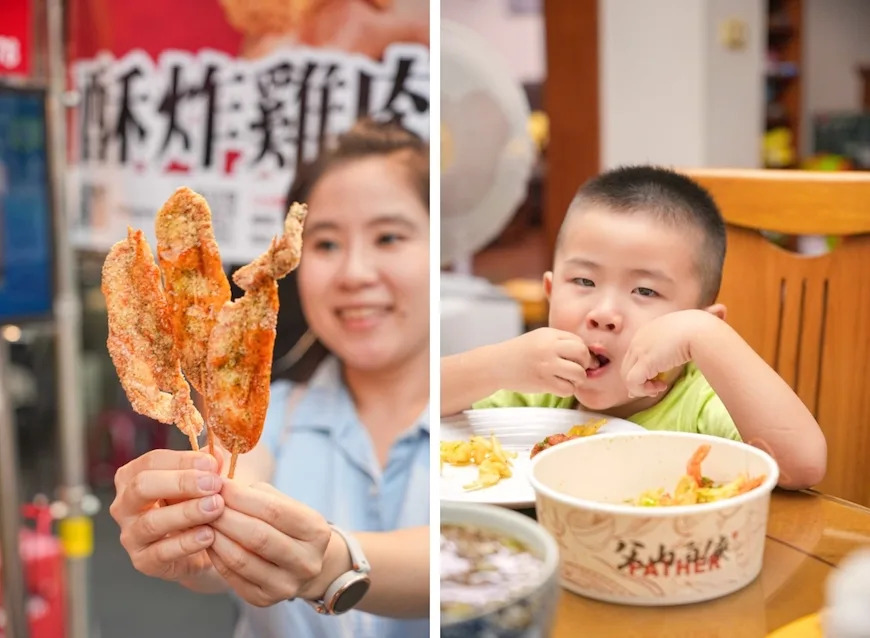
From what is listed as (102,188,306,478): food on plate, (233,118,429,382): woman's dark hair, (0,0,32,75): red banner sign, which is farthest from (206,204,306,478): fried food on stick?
(0,0,32,75): red banner sign

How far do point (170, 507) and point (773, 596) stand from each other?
49 cm

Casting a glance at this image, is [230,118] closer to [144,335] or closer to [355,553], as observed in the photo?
[144,335]

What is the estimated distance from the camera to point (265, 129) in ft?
3.52

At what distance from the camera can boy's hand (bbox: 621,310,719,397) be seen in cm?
75

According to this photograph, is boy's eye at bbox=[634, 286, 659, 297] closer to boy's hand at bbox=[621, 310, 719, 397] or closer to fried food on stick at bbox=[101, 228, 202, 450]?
boy's hand at bbox=[621, 310, 719, 397]

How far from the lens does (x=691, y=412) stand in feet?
2.44

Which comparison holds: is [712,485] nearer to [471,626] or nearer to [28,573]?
[471,626]

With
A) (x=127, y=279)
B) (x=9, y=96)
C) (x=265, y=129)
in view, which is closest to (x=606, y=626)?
(x=127, y=279)

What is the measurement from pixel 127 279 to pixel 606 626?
0.47m

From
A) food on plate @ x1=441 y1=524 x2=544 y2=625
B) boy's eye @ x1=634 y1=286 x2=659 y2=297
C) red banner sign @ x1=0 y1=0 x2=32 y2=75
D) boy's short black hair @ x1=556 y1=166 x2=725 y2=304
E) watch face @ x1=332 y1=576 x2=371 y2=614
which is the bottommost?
watch face @ x1=332 y1=576 x2=371 y2=614

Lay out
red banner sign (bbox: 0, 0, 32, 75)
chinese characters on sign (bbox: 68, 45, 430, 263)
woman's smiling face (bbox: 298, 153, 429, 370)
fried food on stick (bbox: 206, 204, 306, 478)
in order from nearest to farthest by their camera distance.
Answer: fried food on stick (bbox: 206, 204, 306, 478) → woman's smiling face (bbox: 298, 153, 429, 370) → chinese characters on sign (bbox: 68, 45, 430, 263) → red banner sign (bbox: 0, 0, 32, 75)

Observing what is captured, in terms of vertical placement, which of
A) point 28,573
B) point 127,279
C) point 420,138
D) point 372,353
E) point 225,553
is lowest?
point 28,573

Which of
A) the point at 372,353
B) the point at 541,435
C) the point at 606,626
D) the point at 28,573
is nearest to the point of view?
the point at 606,626

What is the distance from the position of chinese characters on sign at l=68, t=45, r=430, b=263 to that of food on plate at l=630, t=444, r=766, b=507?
468 mm
